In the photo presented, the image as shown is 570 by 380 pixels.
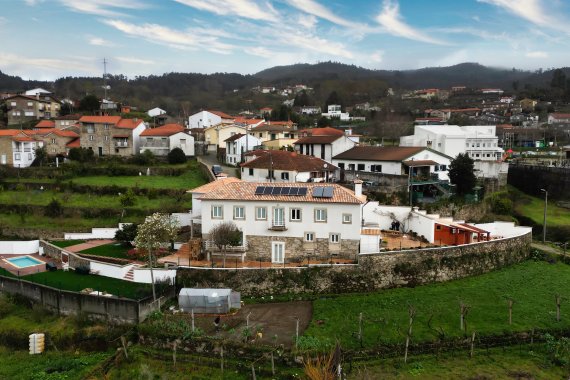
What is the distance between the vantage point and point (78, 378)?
53.9ft

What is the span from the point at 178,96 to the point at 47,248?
112 meters

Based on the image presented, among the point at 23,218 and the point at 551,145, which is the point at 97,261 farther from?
the point at 551,145

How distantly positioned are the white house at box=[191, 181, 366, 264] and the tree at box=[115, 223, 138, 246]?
4.74 meters

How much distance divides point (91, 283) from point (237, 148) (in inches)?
935

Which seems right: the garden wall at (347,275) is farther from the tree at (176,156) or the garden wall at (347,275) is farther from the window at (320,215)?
the tree at (176,156)

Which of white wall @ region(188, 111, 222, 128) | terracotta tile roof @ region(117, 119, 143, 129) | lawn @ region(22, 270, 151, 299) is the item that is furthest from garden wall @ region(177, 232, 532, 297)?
white wall @ region(188, 111, 222, 128)

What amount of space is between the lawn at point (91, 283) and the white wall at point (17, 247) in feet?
16.0

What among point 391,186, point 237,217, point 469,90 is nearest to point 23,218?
point 237,217

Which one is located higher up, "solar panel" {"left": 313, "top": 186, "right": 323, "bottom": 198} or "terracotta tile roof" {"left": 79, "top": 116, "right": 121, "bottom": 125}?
"terracotta tile roof" {"left": 79, "top": 116, "right": 121, "bottom": 125}

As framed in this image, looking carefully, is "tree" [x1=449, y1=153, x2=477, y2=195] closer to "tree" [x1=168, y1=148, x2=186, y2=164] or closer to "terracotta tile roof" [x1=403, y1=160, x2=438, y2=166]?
"terracotta tile roof" [x1=403, y1=160, x2=438, y2=166]

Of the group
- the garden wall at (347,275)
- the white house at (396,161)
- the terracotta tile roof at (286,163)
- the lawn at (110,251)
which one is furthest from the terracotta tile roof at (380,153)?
the lawn at (110,251)

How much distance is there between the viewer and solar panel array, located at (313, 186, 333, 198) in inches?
912

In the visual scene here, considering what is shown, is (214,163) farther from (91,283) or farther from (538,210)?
(538,210)

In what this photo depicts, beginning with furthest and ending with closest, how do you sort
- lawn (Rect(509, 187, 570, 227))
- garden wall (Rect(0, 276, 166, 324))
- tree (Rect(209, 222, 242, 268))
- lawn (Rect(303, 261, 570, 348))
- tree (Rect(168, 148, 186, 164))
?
tree (Rect(168, 148, 186, 164)) < lawn (Rect(509, 187, 570, 227)) < tree (Rect(209, 222, 242, 268)) < garden wall (Rect(0, 276, 166, 324)) < lawn (Rect(303, 261, 570, 348))
